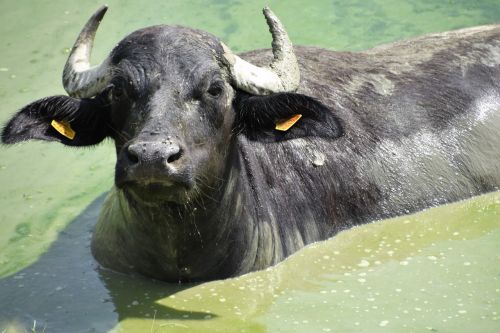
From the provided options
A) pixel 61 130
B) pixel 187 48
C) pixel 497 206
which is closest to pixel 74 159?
pixel 61 130

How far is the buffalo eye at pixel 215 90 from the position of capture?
7.46 m

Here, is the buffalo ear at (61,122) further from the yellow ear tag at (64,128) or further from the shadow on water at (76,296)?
the shadow on water at (76,296)

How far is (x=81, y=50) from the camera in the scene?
845cm

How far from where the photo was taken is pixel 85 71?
8016 millimetres

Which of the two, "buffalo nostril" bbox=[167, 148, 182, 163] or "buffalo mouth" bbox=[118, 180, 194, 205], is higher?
"buffalo nostril" bbox=[167, 148, 182, 163]

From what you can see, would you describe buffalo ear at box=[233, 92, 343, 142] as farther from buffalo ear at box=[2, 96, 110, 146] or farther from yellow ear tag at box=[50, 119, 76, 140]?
yellow ear tag at box=[50, 119, 76, 140]

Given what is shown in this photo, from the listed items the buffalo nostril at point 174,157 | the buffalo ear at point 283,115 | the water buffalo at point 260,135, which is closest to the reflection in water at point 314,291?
the water buffalo at point 260,135

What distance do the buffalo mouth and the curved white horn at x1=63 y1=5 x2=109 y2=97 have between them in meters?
0.97

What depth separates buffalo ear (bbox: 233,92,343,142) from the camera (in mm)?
7797

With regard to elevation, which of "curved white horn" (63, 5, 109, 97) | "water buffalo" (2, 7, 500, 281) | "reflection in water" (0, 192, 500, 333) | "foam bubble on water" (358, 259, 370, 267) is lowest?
"foam bubble on water" (358, 259, 370, 267)

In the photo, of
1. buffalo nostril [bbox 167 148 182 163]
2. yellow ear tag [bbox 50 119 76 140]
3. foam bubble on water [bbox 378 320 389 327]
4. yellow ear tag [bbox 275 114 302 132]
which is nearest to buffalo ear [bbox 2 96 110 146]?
yellow ear tag [bbox 50 119 76 140]

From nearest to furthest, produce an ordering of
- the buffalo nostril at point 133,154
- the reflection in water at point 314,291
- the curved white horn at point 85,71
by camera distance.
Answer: the buffalo nostril at point 133,154
the reflection in water at point 314,291
the curved white horn at point 85,71

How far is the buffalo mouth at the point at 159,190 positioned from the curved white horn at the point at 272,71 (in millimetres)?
1098

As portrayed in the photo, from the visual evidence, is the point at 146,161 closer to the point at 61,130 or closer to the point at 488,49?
the point at 61,130
